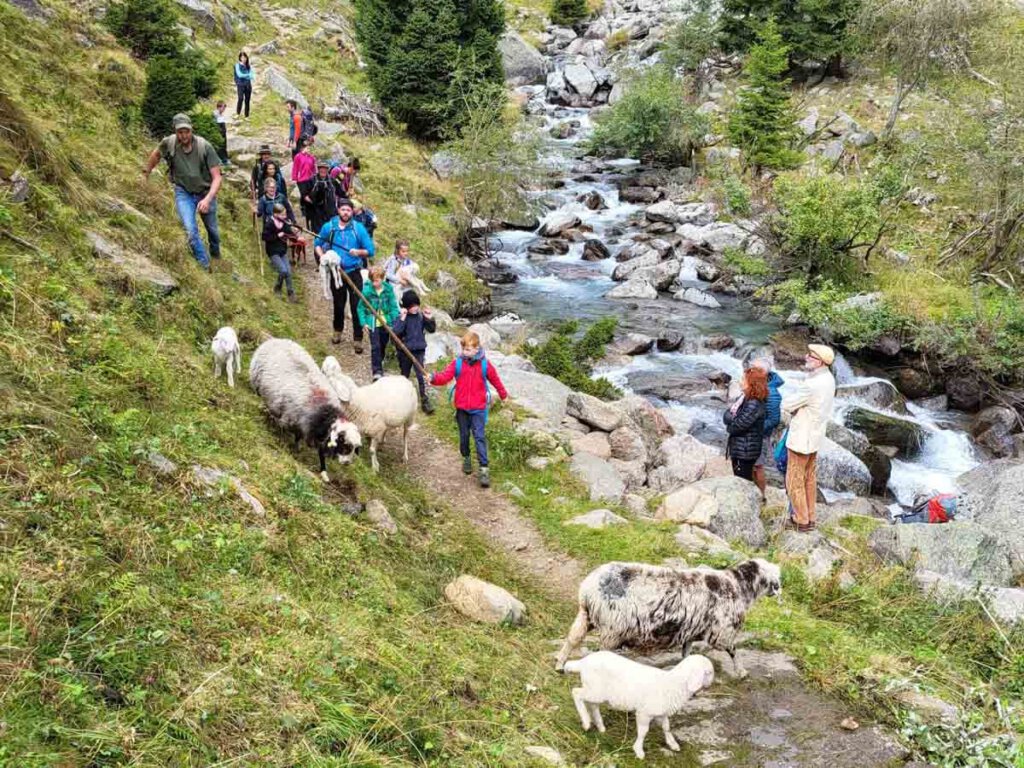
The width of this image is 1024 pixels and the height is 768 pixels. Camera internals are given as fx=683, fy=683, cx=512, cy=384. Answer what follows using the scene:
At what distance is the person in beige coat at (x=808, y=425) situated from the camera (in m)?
8.84

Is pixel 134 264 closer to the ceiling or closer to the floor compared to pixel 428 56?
closer to the floor

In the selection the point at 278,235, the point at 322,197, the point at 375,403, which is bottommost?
the point at 375,403

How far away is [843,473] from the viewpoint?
565 inches

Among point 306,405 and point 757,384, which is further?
point 757,384

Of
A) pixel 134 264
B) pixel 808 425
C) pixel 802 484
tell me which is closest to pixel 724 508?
pixel 802 484

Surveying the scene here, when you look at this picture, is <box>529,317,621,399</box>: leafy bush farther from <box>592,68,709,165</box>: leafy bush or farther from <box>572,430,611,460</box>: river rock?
<box>592,68,709,165</box>: leafy bush

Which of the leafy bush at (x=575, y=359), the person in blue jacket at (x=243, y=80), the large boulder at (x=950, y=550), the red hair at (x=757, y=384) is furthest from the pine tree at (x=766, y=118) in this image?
the large boulder at (x=950, y=550)

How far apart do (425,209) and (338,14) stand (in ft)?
85.2

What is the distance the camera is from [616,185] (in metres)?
34.5

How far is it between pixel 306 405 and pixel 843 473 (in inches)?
449

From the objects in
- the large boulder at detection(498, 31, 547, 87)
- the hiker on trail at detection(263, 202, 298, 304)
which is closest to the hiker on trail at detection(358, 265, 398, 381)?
the hiker on trail at detection(263, 202, 298, 304)

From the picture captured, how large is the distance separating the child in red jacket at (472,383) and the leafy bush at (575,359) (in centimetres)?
537

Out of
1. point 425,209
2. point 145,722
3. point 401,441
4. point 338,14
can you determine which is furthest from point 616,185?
point 145,722

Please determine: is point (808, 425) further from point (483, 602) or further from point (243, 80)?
point (243, 80)
